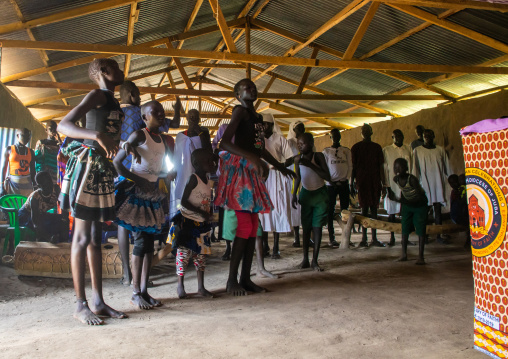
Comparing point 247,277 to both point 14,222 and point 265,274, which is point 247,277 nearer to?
point 265,274

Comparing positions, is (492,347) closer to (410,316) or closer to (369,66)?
(410,316)

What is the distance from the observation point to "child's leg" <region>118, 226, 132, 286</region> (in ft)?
12.6

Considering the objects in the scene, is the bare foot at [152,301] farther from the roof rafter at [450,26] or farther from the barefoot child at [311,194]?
the roof rafter at [450,26]

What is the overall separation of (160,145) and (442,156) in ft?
17.0

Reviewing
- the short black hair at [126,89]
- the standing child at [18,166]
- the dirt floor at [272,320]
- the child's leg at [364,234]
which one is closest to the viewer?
the dirt floor at [272,320]

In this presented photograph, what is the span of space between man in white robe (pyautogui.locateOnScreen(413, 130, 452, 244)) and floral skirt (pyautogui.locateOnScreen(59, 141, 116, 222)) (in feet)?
17.8

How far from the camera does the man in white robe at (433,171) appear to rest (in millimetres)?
6824

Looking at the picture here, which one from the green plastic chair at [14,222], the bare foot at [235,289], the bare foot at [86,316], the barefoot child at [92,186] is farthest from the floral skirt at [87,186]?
the green plastic chair at [14,222]

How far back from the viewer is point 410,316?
2.74 m

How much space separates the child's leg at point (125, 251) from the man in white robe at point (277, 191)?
1.83m

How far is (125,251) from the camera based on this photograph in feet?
12.8

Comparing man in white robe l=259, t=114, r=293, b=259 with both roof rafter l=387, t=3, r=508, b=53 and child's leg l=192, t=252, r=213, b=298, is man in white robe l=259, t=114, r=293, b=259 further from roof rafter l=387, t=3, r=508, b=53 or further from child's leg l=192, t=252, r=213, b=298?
roof rafter l=387, t=3, r=508, b=53

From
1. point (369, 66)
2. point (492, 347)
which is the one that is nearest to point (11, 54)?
point (369, 66)

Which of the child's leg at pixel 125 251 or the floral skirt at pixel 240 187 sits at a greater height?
the floral skirt at pixel 240 187
